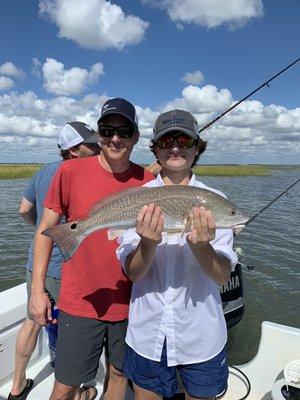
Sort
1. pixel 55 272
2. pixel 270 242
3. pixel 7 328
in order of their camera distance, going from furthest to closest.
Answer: pixel 270 242
pixel 7 328
pixel 55 272

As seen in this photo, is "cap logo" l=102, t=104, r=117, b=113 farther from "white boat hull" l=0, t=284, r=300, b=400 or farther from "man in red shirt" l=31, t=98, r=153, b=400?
"white boat hull" l=0, t=284, r=300, b=400

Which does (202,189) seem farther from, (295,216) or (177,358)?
(295,216)

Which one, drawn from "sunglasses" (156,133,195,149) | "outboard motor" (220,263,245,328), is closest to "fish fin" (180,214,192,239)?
"sunglasses" (156,133,195,149)

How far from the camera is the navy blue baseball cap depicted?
10.0 ft

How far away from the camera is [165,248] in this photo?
2.70 m

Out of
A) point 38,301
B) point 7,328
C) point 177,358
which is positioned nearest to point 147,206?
point 177,358

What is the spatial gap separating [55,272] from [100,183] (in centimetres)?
128

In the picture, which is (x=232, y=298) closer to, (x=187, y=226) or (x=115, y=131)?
(x=187, y=226)

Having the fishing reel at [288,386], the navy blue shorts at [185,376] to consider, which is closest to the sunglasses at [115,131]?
the navy blue shorts at [185,376]

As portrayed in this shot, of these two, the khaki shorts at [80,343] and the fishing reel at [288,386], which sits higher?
the khaki shorts at [80,343]

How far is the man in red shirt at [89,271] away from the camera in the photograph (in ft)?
10.1

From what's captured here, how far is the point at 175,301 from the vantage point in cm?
262

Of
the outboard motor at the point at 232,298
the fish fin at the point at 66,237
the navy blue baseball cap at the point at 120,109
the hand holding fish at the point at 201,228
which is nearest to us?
the hand holding fish at the point at 201,228

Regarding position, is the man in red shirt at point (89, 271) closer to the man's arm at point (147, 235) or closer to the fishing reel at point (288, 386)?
the man's arm at point (147, 235)
